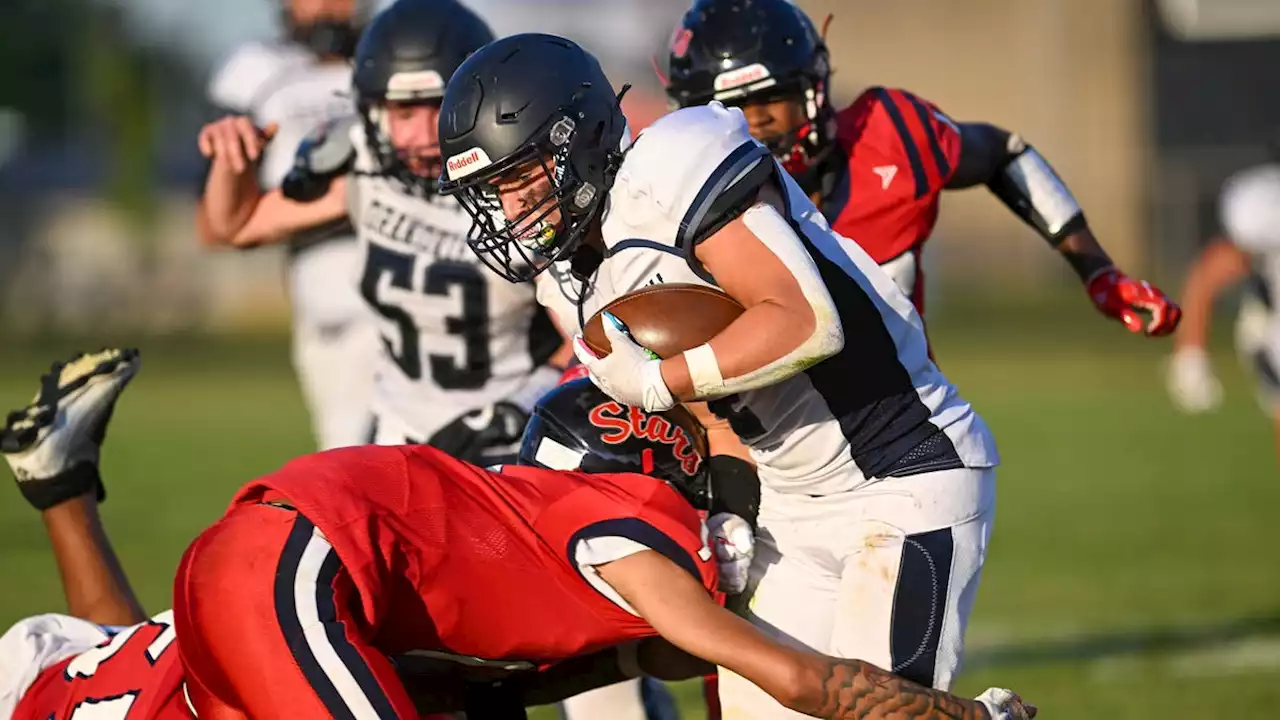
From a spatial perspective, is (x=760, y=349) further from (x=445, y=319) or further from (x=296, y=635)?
(x=445, y=319)

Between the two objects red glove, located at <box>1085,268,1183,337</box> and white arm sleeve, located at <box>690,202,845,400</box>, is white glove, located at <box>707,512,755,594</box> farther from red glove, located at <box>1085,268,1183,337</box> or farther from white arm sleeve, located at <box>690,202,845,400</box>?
red glove, located at <box>1085,268,1183,337</box>

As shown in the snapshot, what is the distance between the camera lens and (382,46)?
4.81 meters

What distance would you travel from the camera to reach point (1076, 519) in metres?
9.94

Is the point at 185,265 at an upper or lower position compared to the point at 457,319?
lower

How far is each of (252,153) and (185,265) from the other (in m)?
22.8

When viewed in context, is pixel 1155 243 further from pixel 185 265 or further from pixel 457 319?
pixel 457 319

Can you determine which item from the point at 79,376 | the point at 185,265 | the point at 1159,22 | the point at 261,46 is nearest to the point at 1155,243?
the point at 1159,22

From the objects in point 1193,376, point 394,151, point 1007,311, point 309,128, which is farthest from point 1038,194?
point 1007,311

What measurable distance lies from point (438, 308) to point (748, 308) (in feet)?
6.43

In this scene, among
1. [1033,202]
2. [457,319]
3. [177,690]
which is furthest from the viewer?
[457,319]

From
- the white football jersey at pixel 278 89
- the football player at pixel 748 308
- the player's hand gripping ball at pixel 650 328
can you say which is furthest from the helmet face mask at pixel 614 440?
the white football jersey at pixel 278 89

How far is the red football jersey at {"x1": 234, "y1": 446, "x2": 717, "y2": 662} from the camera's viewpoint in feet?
10.4

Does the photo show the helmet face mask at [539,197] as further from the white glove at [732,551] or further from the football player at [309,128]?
the football player at [309,128]

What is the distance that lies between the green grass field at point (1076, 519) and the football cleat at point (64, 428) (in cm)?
242
